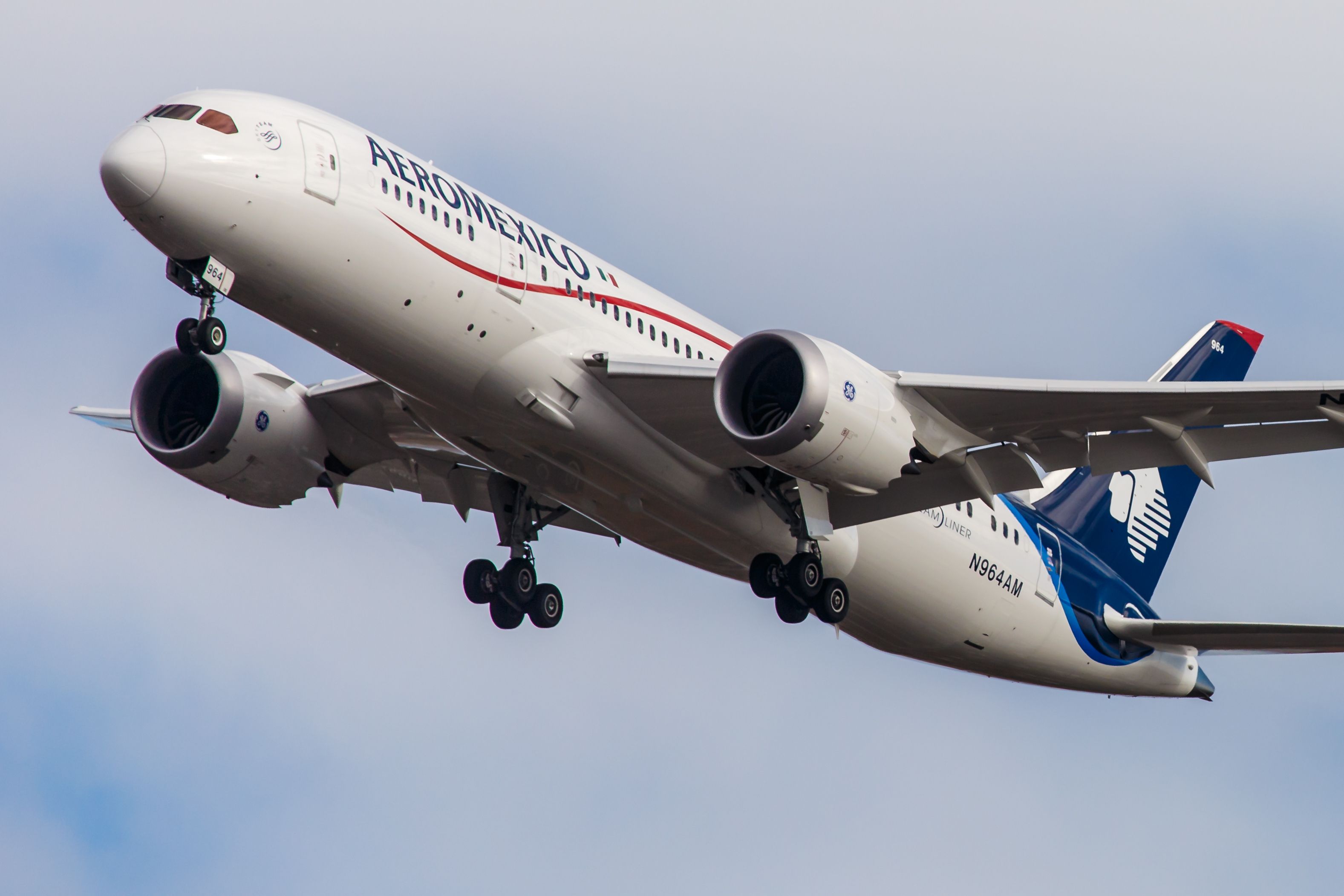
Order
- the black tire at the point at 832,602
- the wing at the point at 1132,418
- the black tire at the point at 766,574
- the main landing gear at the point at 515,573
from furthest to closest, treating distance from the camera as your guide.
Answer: the main landing gear at the point at 515,573 < the black tire at the point at 766,574 < the black tire at the point at 832,602 < the wing at the point at 1132,418

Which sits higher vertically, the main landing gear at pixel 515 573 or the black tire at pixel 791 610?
the black tire at pixel 791 610

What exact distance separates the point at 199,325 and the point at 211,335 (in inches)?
7.4

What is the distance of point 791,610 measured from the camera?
2345 centimetres

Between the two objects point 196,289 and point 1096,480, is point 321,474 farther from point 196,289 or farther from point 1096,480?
point 1096,480

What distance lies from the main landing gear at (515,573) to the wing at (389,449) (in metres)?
0.31

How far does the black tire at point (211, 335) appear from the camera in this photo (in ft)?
62.9

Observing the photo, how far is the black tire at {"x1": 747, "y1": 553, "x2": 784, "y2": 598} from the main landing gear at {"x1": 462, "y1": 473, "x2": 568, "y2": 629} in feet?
12.6

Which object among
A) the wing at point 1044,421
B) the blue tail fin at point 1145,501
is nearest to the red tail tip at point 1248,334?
the blue tail fin at point 1145,501

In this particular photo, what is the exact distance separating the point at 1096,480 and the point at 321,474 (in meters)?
14.6

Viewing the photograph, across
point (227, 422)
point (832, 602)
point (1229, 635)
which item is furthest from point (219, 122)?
point (1229, 635)

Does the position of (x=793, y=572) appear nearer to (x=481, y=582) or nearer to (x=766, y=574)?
(x=766, y=574)

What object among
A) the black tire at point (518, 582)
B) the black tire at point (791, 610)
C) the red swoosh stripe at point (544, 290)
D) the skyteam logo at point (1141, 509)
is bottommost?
the black tire at point (518, 582)

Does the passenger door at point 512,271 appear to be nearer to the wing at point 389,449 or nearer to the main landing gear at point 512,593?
the wing at point 389,449

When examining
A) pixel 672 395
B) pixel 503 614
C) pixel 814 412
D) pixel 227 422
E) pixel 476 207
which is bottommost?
pixel 503 614
